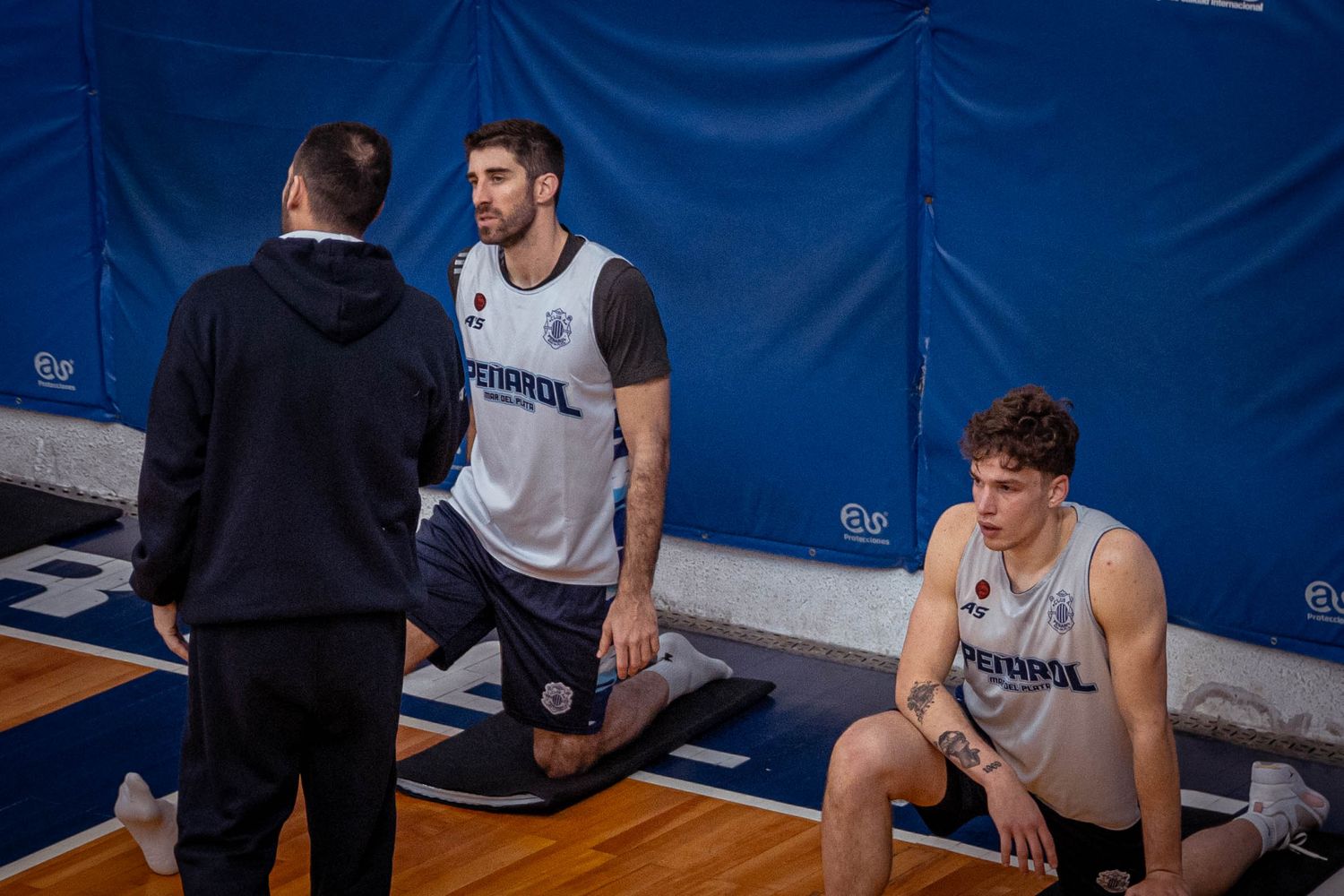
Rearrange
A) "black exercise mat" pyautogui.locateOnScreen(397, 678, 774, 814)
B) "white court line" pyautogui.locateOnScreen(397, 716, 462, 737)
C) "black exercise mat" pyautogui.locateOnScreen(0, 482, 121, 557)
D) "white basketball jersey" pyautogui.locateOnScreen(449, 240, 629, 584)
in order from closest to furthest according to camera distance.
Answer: "white basketball jersey" pyautogui.locateOnScreen(449, 240, 629, 584) < "black exercise mat" pyautogui.locateOnScreen(397, 678, 774, 814) < "white court line" pyautogui.locateOnScreen(397, 716, 462, 737) < "black exercise mat" pyautogui.locateOnScreen(0, 482, 121, 557)

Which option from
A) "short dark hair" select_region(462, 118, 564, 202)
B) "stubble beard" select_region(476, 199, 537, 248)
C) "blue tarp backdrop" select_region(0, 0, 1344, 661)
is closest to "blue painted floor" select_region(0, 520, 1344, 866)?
"blue tarp backdrop" select_region(0, 0, 1344, 661)

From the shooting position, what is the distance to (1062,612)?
4047mm

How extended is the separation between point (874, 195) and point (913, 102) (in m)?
0.33

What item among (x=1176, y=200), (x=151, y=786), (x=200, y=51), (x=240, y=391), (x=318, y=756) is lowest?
(x=151, y=786)

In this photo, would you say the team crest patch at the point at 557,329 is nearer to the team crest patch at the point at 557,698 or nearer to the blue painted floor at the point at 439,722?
the team crest patch at the point at 557,698

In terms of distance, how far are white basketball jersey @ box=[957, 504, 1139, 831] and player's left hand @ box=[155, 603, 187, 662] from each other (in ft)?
5.95

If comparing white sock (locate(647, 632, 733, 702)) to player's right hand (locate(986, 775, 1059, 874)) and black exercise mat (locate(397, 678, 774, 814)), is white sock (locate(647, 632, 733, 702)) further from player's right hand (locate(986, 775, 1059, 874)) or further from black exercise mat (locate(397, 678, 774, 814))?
player's right hand (locate(986, 775, 1059, 874))

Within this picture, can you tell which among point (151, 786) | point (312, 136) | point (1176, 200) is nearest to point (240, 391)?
point (312, 136)

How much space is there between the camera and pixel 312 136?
3473 mm

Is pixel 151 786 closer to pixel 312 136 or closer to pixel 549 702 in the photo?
pixel 549 702

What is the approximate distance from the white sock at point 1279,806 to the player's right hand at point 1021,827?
3.12 feet

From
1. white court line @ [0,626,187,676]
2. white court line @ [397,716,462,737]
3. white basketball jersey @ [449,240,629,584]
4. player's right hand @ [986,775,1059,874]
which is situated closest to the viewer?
player's right hand @ [986,775,1059,874]

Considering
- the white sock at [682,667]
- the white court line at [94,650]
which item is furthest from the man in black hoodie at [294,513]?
the white court line at [94,650]

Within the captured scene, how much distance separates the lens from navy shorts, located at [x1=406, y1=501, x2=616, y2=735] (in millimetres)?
5121
